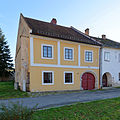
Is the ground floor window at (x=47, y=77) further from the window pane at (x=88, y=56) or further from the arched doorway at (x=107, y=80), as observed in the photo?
the arched doorway at (x=107, y=80)

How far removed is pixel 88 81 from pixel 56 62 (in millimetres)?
5598

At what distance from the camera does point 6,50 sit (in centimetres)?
3288

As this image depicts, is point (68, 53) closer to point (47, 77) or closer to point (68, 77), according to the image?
point (68, 77)

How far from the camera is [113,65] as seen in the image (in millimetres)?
17391

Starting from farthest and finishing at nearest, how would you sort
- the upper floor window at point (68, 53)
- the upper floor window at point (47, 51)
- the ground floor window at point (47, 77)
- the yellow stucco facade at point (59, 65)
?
the upper floor window at point (68, 53), the upper floor window at point (47, 51), the ground floor window at point (47, 77), the yellow stucco facade at point (59, 65)

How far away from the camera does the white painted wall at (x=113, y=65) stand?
54.3 ft

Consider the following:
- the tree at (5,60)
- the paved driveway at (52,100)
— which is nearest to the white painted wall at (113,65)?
the paved driveway at (52,100)

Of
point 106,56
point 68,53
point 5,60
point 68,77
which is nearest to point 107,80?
point 106,56

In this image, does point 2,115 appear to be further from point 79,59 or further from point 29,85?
point 79,59

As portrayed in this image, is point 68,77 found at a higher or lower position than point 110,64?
lower

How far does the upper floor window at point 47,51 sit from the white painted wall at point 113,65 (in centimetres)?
798

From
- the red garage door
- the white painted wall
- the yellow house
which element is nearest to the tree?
the yellow house

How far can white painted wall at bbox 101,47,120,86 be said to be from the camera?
16547 millimetres

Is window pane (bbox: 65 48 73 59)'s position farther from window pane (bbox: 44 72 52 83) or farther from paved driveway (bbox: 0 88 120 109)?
paved driveway (bbox: 0 88 120 109)
